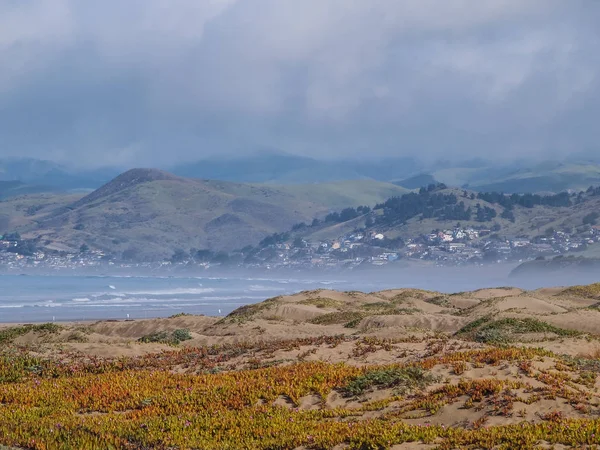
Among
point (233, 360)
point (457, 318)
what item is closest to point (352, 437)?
point (233, 360)

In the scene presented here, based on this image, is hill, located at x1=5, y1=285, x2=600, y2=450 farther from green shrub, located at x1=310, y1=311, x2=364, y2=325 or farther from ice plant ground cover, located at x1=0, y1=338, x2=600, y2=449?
green shrub, located at x1=310, y1=311, x2=364, y2=325

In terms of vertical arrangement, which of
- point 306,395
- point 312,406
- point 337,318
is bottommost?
point 312,406

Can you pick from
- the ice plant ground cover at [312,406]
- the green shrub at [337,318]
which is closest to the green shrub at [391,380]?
the ice plant ground cover at [312,406]

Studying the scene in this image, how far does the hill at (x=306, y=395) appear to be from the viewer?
13938 mm

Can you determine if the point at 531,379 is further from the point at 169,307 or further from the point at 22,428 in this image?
the point at 169,307

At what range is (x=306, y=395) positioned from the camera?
17875 millimetres

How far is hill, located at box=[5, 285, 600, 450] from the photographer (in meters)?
13.9

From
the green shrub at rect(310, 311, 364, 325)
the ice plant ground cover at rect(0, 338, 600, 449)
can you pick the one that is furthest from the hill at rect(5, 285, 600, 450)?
the green shrub at rect(310, 311, 364, 325)

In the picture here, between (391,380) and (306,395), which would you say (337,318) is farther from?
(306,395)

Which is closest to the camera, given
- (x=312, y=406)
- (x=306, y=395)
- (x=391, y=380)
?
(x=312, y=406)

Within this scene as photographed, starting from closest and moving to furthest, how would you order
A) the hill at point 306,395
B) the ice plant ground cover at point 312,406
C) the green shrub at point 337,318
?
the ice plant ground cover at point 312,406 < the hill at point 306,395 < the green shrub at point 337,318

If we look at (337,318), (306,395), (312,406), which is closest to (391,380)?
(306,395)

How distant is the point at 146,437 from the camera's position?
568 inches

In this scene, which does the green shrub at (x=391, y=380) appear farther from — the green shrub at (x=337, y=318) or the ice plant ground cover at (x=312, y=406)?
the green shrub at (x=337, y=318)
